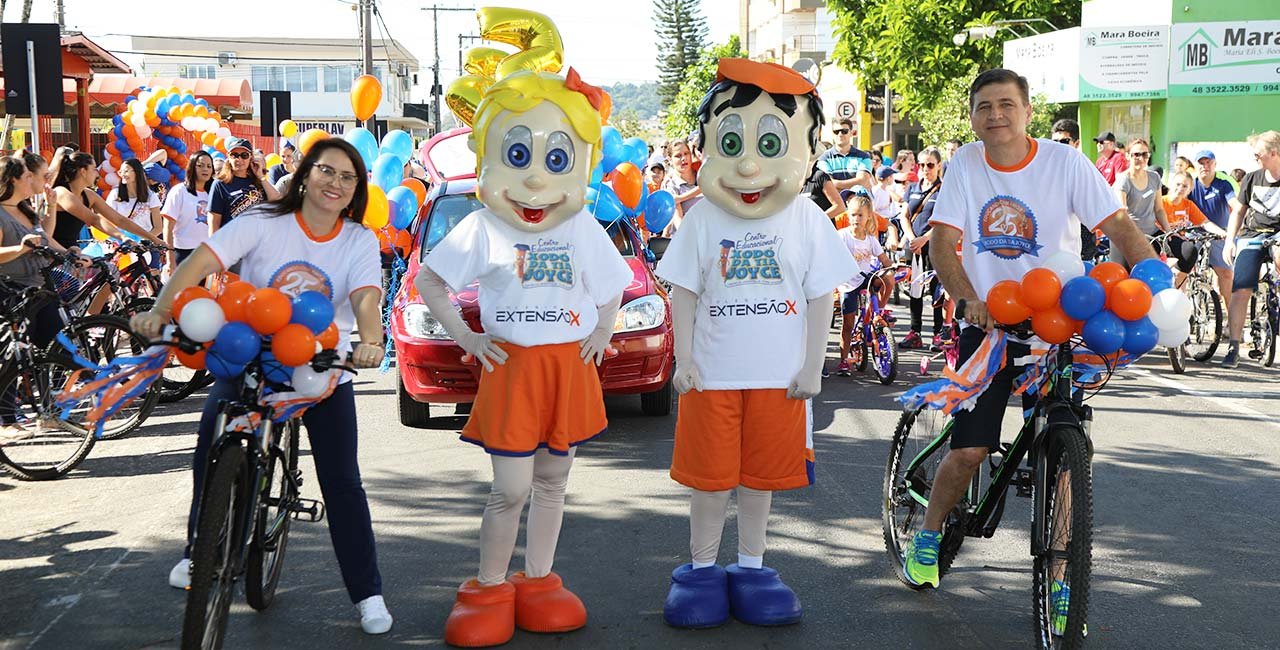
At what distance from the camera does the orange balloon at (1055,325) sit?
418 cm

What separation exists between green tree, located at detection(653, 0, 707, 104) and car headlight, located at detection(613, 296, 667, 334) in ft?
303

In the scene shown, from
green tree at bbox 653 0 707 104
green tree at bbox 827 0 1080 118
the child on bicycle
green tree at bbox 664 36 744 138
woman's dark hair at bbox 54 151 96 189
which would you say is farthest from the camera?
green tree at bbox 653 0 707 104

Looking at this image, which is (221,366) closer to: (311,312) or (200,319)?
(200,319)

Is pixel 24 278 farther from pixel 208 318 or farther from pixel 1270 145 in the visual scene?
pixel 1270 145

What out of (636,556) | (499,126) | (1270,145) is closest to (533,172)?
(499,126)

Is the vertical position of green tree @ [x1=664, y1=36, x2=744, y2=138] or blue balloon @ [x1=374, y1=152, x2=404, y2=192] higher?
green tree @ [x1=664, y1=36, x2=744, y2=138]

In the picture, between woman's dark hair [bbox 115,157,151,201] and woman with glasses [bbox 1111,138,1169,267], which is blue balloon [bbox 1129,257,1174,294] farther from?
woman's dark hair [bbox 115,157,151,201]

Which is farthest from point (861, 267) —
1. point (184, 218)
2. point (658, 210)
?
point (184, 218)

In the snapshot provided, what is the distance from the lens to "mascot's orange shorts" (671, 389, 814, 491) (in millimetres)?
4691

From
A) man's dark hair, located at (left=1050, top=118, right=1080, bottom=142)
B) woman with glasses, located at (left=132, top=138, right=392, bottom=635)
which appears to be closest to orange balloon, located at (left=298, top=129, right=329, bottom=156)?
woman with glasses, located at (left=132, top=138, right=392, bottom=635)

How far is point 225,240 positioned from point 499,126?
42.7 inches

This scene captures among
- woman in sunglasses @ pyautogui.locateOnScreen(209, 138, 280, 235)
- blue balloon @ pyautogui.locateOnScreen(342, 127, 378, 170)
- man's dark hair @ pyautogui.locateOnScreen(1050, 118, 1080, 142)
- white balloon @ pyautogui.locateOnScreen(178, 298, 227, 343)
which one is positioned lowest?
white balloon @ pyautogui.locateOnScreen(178, 298, 227, 343)

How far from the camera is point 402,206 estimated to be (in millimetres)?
10805

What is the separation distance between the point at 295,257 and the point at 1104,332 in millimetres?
2784
